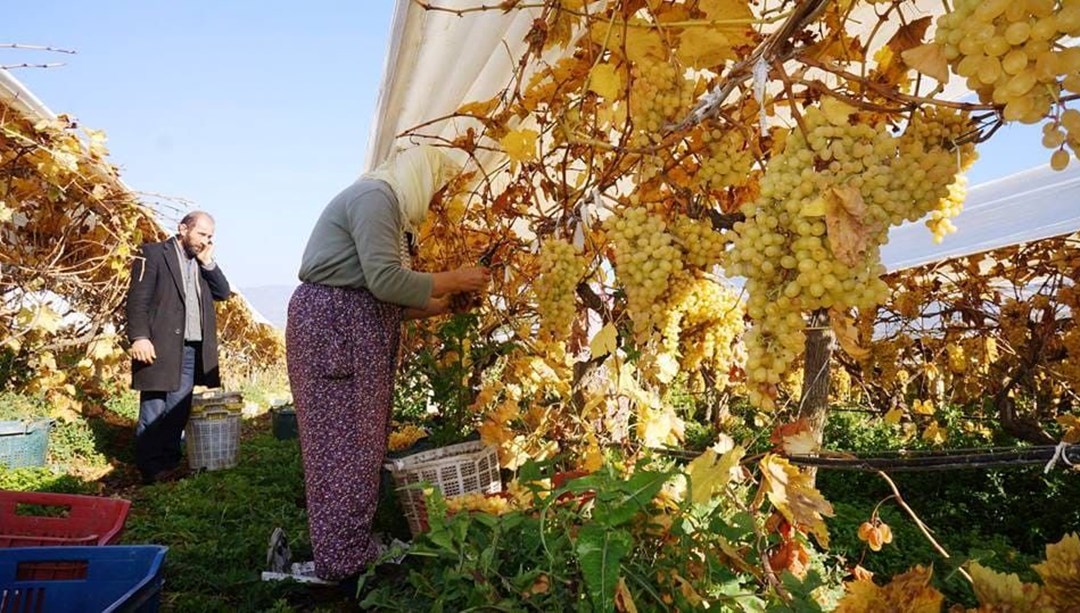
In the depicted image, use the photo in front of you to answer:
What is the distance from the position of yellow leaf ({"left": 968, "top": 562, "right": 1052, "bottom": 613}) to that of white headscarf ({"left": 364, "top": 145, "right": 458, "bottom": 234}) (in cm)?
189

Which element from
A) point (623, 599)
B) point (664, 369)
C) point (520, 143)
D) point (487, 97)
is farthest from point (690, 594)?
point (487, 97)

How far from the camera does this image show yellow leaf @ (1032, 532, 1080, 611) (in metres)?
0.93

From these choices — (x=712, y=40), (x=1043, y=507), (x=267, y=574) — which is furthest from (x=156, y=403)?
(x=1043, y=507)

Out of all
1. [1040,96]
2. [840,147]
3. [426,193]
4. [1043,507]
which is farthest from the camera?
[1043,507]

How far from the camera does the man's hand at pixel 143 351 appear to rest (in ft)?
14.0

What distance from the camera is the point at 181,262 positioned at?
4.61 meters

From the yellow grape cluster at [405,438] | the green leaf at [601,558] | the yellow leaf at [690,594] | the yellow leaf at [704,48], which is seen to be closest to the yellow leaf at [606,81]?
the yellow leaf at [704,48]

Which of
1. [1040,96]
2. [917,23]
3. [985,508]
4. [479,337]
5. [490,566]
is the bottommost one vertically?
[985,508]

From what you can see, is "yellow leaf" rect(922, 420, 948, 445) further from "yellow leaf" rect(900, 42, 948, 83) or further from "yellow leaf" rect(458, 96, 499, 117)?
"yellow leaf" rect(900, 42, 948, 83)

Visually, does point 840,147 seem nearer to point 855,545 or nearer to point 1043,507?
point 855,545

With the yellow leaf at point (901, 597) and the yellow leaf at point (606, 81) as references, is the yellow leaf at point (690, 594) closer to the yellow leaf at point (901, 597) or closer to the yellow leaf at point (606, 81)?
the yellow leaf at point (901, 597)

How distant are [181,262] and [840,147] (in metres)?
4.76

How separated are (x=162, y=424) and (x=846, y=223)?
15.8ft

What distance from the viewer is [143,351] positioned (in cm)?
430
